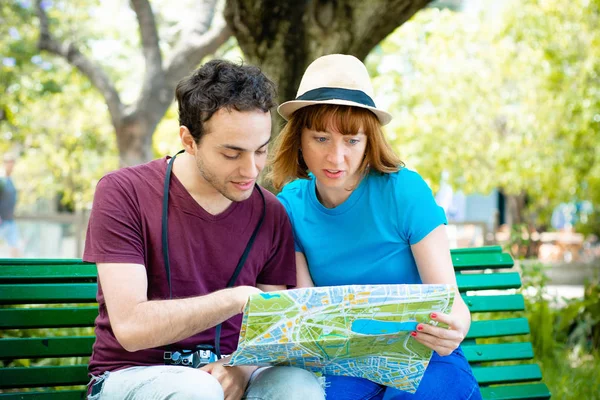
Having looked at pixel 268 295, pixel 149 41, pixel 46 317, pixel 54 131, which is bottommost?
pixel 46 317

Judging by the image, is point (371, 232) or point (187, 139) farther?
point (371, 232)

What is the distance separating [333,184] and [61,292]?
123 cm

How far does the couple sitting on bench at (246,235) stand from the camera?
249cm

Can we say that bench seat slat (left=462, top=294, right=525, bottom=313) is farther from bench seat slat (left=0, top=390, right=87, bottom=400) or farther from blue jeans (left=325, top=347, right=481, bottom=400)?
bench seat slat (left=0, top=390, right=87, bottom=400)

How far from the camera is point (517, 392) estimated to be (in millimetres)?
3639

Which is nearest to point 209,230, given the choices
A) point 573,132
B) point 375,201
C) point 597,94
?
point 375,201

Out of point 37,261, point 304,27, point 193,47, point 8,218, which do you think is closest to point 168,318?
point 37,261

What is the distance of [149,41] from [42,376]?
21.8 ft

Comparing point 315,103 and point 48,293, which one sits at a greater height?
point 315,103

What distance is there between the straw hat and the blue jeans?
3.04 feet

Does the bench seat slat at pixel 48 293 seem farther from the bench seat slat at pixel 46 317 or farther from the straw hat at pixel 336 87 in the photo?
the straw hat at pixel 336 87

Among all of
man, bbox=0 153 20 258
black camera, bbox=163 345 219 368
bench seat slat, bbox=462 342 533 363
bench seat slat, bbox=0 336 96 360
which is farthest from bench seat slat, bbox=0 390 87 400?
man, bbox=0 153 20 258

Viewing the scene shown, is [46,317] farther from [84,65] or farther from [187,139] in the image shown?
[84,65]

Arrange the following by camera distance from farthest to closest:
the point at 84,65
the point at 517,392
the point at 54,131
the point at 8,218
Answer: the point at 54,131 → the point at 8,218 → the point at 84,65 → the point at 517,392
